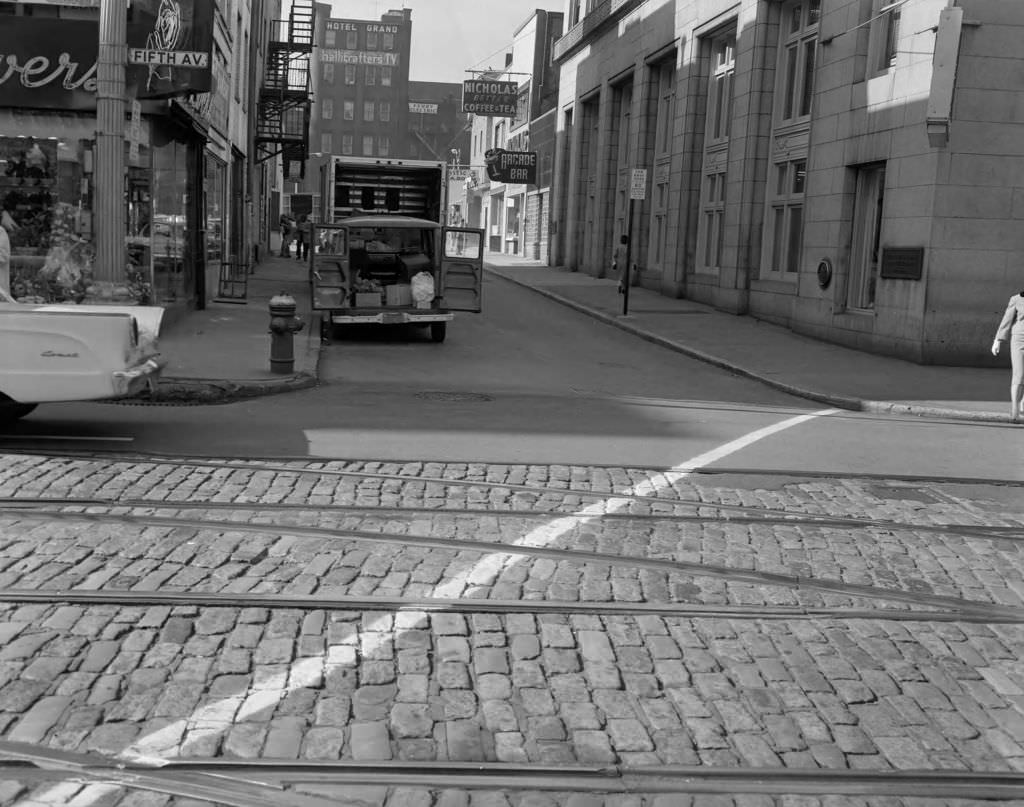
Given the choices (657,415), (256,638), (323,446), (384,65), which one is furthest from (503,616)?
(384,65)

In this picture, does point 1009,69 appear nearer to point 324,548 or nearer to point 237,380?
point 237,380

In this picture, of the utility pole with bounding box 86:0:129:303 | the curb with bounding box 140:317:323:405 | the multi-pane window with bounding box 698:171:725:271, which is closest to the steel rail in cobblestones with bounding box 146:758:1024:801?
the curb with bounding box 140:317:323:405

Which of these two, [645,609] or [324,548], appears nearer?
[645,609]

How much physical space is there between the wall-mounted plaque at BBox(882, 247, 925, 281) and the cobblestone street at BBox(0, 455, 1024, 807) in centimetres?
1021

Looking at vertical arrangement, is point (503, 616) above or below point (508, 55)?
below

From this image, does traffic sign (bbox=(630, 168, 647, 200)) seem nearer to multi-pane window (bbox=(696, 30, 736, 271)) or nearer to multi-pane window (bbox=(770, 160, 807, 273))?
multi-pane window (bbox=(770, 160, 807, 273))

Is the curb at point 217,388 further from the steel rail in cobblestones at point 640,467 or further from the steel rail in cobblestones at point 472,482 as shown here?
the steel rail in cobblestones at point 472,482

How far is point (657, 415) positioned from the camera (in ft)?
41.7

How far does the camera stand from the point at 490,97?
53875mm

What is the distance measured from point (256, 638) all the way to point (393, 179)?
2072 cm

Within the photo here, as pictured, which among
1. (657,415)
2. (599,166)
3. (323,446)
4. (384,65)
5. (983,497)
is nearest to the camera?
(983,497)

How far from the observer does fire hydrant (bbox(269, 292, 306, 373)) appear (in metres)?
13.9

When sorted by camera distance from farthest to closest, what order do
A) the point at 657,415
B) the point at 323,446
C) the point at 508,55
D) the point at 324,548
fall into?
the point at 508,55 → the point at 657,415 → the point at 323,446 → the point at 324,548

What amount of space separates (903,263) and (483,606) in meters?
14.5
